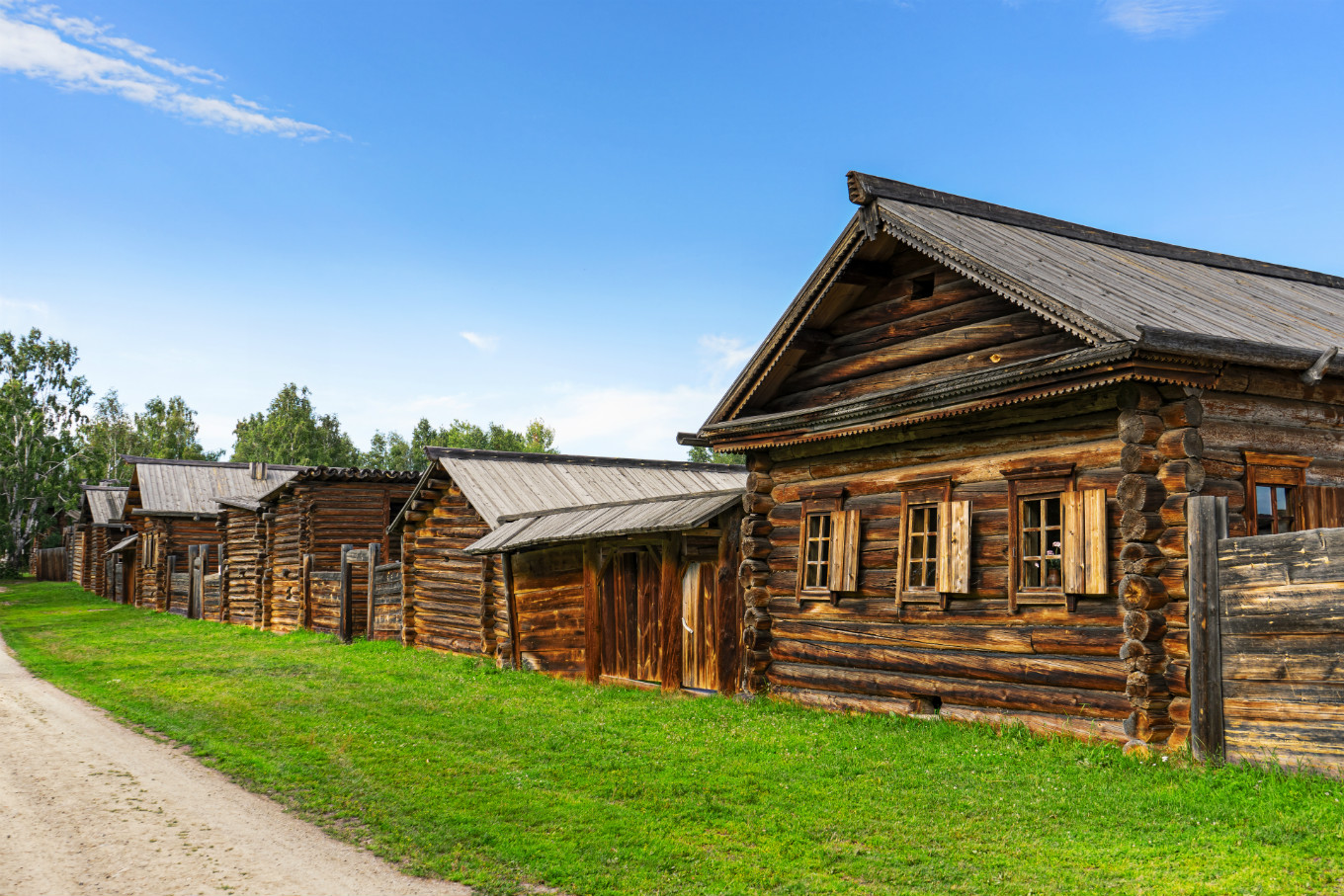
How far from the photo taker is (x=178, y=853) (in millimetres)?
7914

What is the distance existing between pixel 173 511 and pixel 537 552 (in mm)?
28465

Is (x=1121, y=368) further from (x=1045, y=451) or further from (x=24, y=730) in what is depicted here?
(x=24, y=730)

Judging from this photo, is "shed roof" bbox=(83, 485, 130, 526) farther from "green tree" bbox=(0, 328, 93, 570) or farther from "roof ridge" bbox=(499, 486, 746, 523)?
"roof ridge" bbox=(499, 486, 746, 523)

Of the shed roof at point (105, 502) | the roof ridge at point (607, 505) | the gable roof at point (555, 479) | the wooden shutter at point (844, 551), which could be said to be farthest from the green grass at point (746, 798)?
the shed roof at point (105, 502)

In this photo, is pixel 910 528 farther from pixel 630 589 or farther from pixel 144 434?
pixel 144 434

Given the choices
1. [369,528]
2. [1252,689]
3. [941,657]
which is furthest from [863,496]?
[369,528]

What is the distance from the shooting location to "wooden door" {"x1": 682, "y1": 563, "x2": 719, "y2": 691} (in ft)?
51.9

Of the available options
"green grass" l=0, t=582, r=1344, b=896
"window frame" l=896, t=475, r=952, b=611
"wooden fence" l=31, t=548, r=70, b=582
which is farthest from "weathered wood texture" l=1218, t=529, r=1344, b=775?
"wooden fence" l=31, t=548, r=70, b=582

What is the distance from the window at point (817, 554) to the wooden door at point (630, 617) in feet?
11.3

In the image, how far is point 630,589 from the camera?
17.7m

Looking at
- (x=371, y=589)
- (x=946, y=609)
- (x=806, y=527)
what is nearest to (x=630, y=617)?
(x=806, y=527)

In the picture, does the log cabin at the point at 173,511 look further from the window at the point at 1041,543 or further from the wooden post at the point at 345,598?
the window at the point at 1041,543

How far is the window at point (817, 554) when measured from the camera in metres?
14.0

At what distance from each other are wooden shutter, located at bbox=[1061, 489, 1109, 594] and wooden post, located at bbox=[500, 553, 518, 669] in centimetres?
1202
